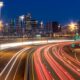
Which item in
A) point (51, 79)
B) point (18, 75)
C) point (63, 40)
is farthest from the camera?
point (63, 40)

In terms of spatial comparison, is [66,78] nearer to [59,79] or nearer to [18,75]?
[59,79]

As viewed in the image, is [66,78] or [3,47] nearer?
[66,78]

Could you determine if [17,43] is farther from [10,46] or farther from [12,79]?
[12,79]

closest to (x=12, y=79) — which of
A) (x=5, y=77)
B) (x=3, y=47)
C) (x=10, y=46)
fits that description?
(x=5, y=77)

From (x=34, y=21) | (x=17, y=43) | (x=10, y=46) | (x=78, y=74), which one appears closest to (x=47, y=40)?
(x=17, y=43)

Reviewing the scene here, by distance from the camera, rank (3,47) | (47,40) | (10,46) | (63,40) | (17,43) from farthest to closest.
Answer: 1. (63,40)
2. (47,40)
3. (17,43)
4. (10,46)
5. (3,47)

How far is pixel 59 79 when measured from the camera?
1407 inches

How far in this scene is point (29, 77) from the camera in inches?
A: 1449

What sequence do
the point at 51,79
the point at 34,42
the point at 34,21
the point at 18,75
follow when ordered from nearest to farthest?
the point at 51,79, the point at 18,75, the point at 34,42, the point at 34,21

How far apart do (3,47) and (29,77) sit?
48.1 meters

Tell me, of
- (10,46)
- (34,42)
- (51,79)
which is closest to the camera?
(51,79)

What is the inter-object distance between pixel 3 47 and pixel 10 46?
8624mm

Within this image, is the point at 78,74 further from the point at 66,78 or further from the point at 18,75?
the point at 18,75

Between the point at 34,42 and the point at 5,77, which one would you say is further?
the point at 34,42
